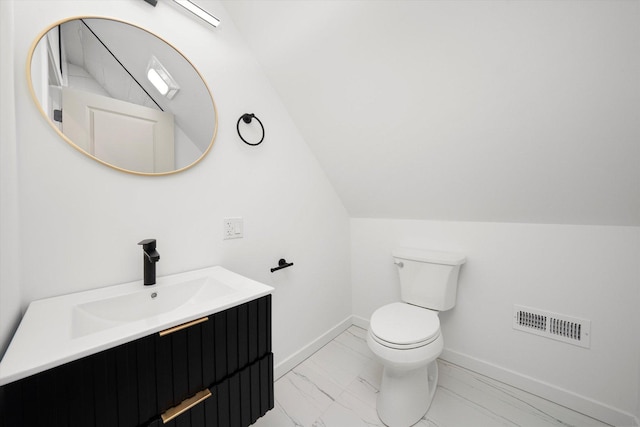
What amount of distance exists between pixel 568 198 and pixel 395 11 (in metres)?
1.25

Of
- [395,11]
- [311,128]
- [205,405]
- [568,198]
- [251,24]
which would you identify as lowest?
[205,405]

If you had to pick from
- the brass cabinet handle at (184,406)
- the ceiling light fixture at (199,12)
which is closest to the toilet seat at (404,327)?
the brass cabinet handle at (184,406)

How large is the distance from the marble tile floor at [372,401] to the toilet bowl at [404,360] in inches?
3.3

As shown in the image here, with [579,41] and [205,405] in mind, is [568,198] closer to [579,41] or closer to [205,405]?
[579,41]

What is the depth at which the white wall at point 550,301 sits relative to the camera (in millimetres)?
1204

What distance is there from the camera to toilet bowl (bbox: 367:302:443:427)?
3.86 ft

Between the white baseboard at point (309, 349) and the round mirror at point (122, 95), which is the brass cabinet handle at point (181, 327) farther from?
the white baseboard at point (309, 349)

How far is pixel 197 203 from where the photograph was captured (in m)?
1.21

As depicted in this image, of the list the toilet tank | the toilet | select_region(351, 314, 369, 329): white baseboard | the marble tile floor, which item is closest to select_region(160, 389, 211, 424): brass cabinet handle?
the marble tile floor

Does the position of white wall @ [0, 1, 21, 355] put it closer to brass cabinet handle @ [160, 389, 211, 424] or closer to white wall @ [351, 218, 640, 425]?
brass cabinet handle @ [160, 389, 211, 424]

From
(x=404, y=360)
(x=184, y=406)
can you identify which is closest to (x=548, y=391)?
(x=404, y=360)

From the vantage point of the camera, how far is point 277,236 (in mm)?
1581

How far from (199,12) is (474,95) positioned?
136cm

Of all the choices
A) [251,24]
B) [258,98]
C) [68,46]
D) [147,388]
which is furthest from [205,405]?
[251,24]
